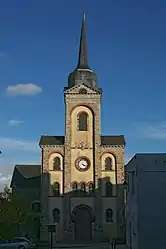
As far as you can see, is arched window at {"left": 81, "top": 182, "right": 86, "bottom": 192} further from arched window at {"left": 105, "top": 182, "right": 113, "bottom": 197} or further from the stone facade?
arched window at {"left": 105, "top": 182, "right": 113, "bottom": 197}

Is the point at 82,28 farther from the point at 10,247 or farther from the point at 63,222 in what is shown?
the point at 10,247

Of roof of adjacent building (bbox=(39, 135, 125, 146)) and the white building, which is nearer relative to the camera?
the white building

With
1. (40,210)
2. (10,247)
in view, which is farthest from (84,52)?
(10,247)

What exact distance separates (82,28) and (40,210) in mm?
28403

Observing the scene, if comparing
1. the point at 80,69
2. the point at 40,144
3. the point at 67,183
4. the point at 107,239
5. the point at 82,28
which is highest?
the point at 82,28

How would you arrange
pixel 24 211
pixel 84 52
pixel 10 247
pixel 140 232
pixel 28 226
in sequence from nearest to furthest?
pixel 140 232 → pixel 10 247 → pixel 24 211 → pixel 28 226 → pixel 84 52

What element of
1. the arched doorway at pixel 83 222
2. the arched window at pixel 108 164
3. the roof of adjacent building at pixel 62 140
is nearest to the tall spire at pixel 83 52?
the roof of adjacent building at pixel 62 140

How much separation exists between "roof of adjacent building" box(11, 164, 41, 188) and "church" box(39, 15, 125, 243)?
353 inches

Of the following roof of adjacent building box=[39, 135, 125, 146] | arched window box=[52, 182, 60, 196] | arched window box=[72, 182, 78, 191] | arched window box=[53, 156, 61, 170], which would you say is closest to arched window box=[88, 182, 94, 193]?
arched window box=[72, 182, 78, 191]

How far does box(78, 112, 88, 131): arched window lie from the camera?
6788 centimetres

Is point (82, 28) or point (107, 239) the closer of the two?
point (107, 239)

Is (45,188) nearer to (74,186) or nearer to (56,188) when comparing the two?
(56,188)

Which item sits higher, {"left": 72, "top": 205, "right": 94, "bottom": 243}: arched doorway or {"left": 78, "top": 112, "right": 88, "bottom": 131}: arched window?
{"left": 78, "top": 112, "right": 88, "bottom": 131}: arched window

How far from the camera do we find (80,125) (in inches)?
2677
